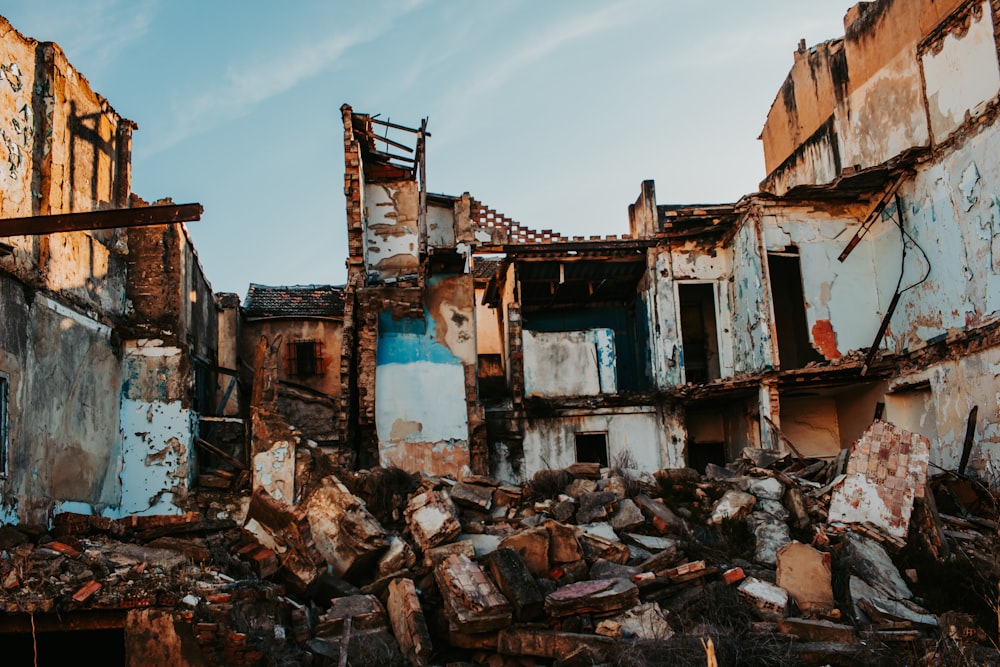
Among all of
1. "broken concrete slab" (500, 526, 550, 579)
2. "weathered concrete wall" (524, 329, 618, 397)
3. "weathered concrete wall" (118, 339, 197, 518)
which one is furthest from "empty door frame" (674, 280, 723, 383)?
"weathered concrete wall" (118, 339, 197, 518)

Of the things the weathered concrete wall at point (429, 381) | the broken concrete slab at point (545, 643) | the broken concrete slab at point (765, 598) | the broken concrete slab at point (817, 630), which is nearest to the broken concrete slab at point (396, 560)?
the broken concrete slab at point (545, 643)

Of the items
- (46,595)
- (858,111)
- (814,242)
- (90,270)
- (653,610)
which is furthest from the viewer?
(858,111)

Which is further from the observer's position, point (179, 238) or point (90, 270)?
point (179, 238)

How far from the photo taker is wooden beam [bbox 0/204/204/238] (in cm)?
954

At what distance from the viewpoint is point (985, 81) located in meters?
14.7

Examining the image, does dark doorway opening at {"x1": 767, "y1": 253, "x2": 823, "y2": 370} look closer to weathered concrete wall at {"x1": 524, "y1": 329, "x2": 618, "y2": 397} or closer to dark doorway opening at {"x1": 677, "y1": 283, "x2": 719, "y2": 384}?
dark doorway opening at {"x1": 677, "y1": 283, "x2": 719, "y2": 384}

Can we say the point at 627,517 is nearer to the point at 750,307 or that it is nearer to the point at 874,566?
the point at 874,566

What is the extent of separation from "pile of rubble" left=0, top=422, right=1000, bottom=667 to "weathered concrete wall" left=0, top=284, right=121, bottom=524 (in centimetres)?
112

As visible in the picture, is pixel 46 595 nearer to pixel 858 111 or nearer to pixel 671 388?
pixel 671 388

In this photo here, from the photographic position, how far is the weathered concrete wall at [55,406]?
1102 centimetres

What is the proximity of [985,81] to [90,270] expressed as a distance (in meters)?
15.0

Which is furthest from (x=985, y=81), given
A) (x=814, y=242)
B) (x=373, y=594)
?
(x=373, y=594)

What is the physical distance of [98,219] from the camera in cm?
953

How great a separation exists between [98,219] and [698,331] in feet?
50.8
